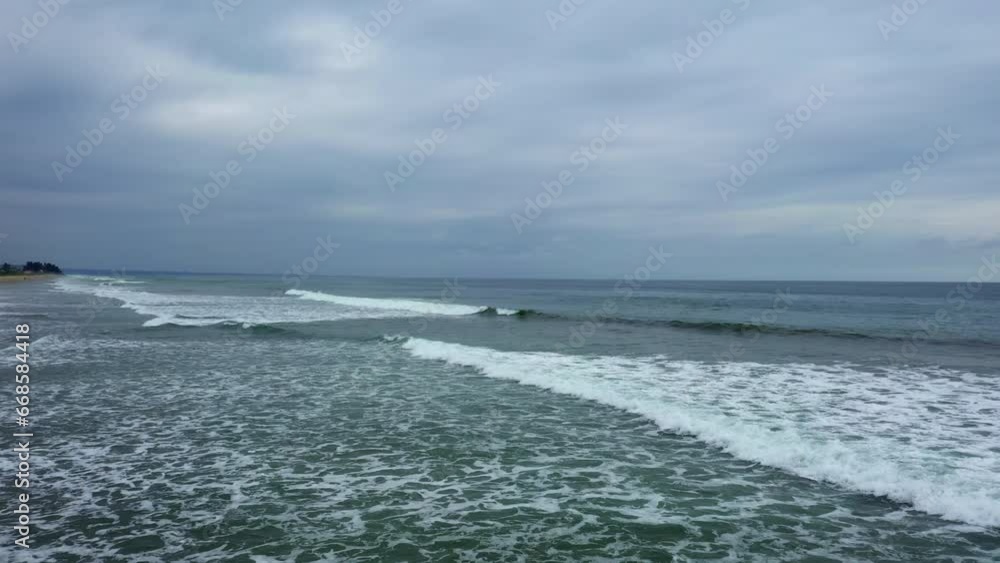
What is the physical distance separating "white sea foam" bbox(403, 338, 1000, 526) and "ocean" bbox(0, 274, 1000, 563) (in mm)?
57

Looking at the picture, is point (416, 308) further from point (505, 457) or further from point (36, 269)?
point (36, 269)

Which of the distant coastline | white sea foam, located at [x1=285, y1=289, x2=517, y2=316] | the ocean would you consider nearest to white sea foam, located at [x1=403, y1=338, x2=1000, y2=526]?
the ocean

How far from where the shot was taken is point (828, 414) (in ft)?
38.5

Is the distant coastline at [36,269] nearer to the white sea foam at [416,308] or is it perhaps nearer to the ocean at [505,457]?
the white sea foam at [416,308]

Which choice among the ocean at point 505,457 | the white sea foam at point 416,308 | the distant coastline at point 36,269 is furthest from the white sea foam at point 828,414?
the distant coastline at point 36,269

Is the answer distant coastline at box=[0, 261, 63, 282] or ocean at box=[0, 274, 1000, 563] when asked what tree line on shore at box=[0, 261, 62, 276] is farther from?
ocean at box=[0, 274, 1000, 563]

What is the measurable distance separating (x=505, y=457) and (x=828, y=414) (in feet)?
23.0

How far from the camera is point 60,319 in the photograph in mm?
31031

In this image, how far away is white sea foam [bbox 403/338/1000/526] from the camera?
7.95 meters

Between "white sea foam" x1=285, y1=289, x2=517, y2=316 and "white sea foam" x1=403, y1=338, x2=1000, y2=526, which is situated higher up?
"white sea foam" x1=403, y1=338, x2=1000, y2=526

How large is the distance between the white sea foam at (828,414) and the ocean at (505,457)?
6 centimetres

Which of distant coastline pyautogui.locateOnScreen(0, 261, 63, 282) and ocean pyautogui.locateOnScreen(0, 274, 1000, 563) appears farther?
distant coastline pyautogui.locateOnScreen(0, 261, 63, 282)

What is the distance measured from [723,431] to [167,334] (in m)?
24.0

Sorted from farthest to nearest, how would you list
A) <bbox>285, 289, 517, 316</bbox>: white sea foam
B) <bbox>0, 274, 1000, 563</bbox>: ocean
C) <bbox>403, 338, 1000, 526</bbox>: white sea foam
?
<bbox>285, 289, 517, 316</bbox>: white sea foam < <bbox>403, 338, 1000, 526</bbox>: white sea foam < <bbox>0, 274, 1000, 563</bbox>: ocean
